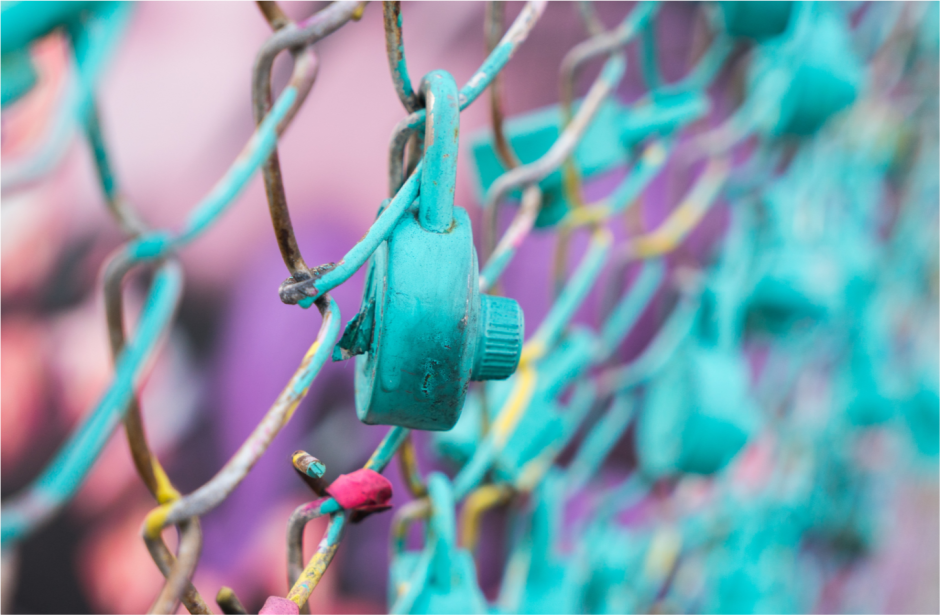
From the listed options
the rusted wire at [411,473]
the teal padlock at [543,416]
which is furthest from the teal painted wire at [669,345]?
the rusted wire at [411,473]

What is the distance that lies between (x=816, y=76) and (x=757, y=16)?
0.13 meters

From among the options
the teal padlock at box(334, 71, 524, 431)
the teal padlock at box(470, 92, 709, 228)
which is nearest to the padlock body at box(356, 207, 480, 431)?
the teal padlock at box(334, 71, 524, 431)

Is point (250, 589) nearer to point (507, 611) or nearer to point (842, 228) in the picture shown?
point (507, 611)

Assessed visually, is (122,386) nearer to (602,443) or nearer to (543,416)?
(543,416)

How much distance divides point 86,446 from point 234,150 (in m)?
0.55

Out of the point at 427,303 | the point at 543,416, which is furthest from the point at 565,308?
the point at 427,303

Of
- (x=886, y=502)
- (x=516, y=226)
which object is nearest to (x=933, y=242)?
(x=886, y=502)

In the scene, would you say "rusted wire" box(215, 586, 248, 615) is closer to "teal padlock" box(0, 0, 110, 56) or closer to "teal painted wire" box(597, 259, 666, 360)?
"teal padlock" box(0, 0, 110, 56)

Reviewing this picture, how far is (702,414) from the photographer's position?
342mm

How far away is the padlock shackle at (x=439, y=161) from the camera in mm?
125

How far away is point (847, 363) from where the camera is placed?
678 millimetres

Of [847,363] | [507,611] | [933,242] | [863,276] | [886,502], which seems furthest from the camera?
[886,502]

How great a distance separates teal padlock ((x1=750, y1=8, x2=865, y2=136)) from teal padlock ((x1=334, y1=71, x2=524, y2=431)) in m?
0.32

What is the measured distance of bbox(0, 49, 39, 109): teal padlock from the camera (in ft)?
0.41
